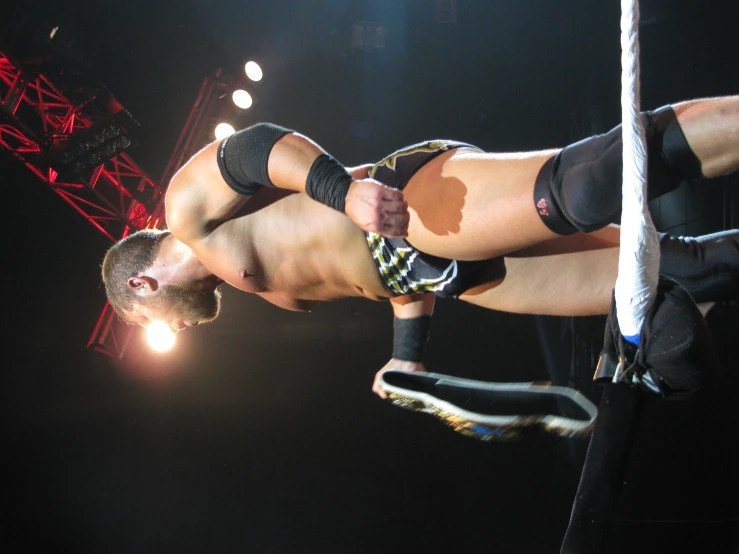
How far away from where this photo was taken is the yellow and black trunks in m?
0.96

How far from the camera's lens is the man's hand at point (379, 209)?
30.5 inches

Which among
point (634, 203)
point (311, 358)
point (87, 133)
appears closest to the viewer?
point (634, 203)

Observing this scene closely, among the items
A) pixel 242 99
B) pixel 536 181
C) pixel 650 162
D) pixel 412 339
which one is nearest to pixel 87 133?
pixel 242 99

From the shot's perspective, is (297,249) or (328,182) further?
(297,249)

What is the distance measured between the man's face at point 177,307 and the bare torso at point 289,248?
0.22m

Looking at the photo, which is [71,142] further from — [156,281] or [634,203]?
[634,203]

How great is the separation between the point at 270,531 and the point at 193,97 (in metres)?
2.41

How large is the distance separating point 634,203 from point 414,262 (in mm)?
465

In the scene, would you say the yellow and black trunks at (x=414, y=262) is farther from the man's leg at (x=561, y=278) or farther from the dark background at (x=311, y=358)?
the dark background at (x=311, y=358)

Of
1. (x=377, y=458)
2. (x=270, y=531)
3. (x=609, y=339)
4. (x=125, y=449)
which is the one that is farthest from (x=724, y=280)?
(x=125, y=449)

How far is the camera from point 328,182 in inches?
33.0

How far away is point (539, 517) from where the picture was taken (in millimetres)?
3023

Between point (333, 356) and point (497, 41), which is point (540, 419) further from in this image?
point (497, 41)

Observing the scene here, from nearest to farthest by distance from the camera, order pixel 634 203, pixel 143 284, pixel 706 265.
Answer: pixel 634 203 < pixel 706 265 < pixel 143 284
